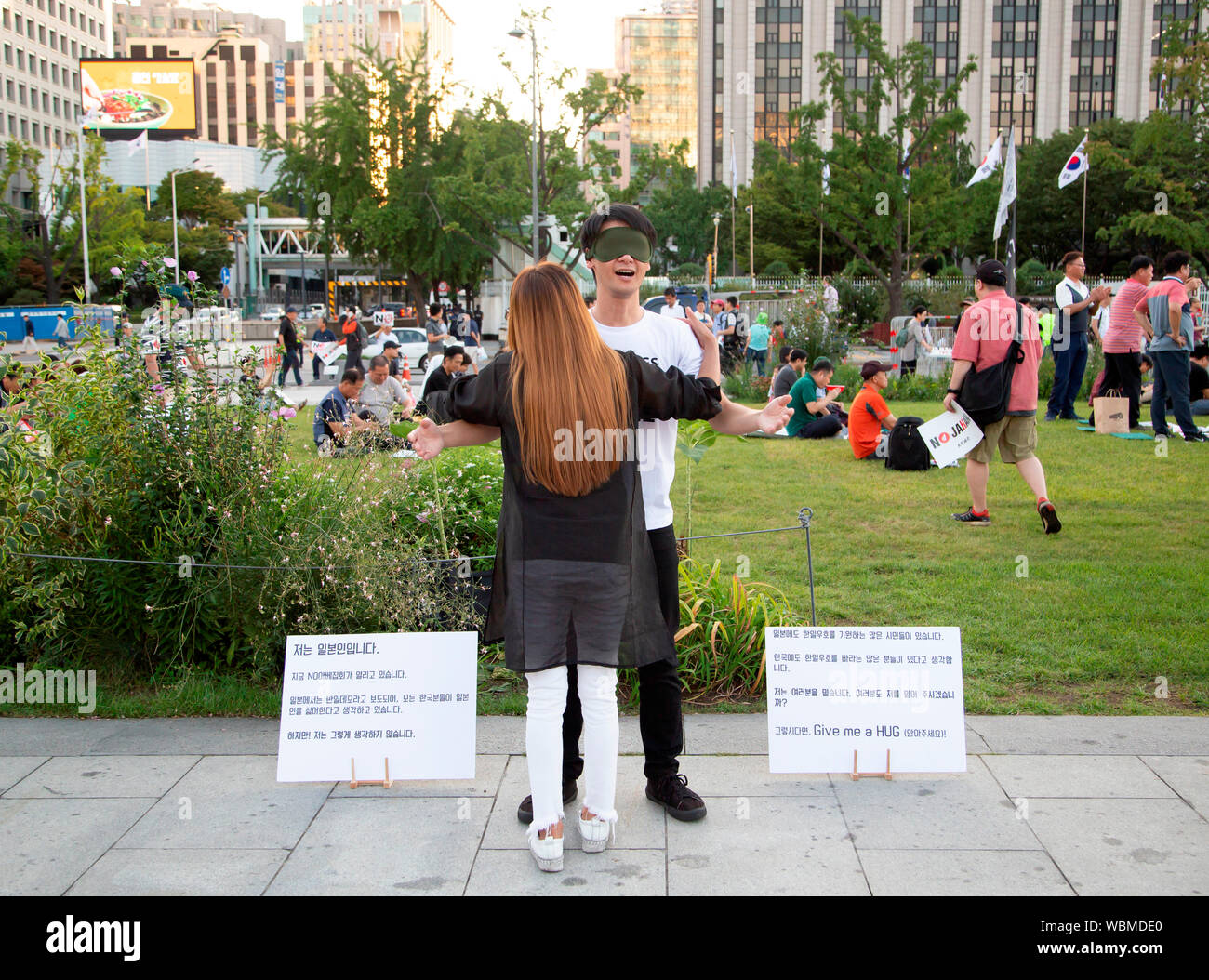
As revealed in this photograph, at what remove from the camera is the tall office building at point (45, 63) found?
317 feet

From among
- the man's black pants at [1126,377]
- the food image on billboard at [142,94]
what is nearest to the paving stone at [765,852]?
the man's black pants at [1126,377]

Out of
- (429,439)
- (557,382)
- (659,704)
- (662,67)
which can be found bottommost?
(659,704)

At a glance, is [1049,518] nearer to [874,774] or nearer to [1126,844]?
[874,774]

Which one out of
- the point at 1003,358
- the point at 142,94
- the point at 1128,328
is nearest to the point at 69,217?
the point at 142,94

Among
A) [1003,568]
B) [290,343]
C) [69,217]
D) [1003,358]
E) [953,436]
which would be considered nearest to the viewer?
[1003,568]

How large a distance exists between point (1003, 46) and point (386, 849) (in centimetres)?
11159

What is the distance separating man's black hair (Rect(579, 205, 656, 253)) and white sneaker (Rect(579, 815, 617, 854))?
1.88 metres

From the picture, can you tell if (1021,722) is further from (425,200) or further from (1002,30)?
(1002,30)

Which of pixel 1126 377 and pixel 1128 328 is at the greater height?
pixel 1128 328

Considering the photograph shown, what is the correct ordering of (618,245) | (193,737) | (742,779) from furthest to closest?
(193,737), (742,779), (618,245)

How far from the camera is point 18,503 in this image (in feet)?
17.2

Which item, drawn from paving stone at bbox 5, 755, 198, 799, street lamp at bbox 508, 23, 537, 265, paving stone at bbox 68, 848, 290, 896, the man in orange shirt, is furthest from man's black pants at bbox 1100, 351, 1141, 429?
street lamp at bbox 508, 23, 537, 265

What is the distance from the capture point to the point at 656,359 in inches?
148

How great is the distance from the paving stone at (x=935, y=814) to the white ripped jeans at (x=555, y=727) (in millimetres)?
957
